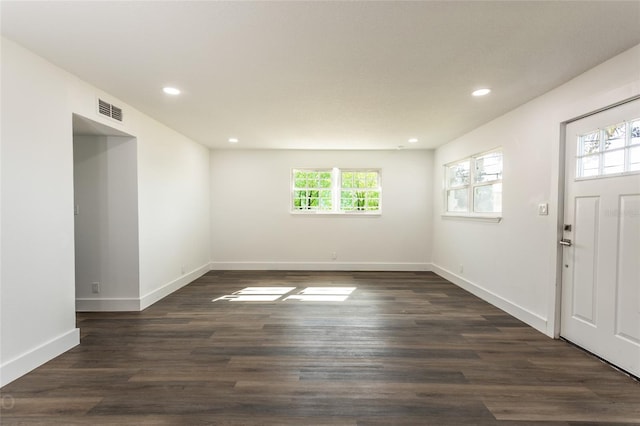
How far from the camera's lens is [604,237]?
230 cm

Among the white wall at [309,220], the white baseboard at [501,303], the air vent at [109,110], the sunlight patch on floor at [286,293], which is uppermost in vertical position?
the air vent at [109,110]

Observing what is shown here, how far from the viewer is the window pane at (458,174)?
4.61 metres

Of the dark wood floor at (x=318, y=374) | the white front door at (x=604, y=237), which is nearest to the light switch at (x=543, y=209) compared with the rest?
the white front door at (x=604, y=237)

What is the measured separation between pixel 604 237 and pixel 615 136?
0.82 m

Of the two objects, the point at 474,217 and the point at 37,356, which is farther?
the point at 474,217

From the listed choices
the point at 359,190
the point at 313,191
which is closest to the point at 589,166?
the point at 359,190

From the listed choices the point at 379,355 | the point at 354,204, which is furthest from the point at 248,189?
the point at 379,355

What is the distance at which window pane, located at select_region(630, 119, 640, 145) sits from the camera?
2084mm

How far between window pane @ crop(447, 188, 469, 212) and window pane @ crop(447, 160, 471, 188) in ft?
0.40

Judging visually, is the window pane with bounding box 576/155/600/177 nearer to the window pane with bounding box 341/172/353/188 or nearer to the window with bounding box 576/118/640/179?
the window with bounding box 576/118/640/179

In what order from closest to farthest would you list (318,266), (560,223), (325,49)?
(325,49), (560,223), (318,266)

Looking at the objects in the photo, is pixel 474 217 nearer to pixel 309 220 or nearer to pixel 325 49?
pixel 309 220

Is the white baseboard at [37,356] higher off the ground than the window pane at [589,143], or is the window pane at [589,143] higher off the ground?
the window pane at [589,143]

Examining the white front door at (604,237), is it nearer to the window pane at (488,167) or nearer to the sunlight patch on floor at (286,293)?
the window pane at (488,167)
